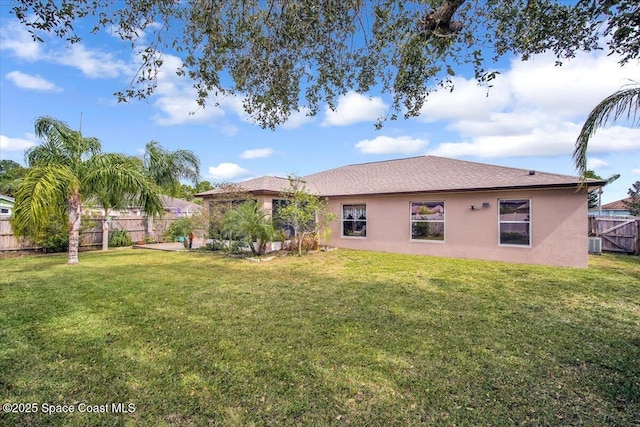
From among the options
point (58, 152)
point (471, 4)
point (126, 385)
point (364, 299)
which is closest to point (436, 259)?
point (364, 299)

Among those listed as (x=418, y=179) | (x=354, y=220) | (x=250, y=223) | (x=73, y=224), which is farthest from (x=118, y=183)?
(x=418, y=179)

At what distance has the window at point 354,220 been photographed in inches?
610

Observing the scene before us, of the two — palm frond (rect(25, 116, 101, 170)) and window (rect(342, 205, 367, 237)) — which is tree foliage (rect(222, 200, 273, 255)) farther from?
palm frond (rect(25, 116, 101, 170))

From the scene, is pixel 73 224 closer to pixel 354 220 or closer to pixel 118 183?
pixel 118 183

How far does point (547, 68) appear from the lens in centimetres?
538

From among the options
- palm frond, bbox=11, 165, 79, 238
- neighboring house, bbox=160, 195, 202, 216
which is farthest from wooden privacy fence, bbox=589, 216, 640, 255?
palm frond, bbox=11, 165, 79, 238

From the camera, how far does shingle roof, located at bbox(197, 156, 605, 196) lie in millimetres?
11445

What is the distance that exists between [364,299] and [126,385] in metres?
4.43

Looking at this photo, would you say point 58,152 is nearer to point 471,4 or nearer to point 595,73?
point 471,4

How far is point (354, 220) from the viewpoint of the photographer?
15883 mm

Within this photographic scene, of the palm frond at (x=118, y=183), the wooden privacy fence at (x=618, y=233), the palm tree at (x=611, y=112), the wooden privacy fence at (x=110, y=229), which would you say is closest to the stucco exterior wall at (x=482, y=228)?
the palm tree at (x=611, y=112)

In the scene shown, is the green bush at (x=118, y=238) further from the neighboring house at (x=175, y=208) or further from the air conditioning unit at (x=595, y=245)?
the air conditioning unit at (x=595, y=245)

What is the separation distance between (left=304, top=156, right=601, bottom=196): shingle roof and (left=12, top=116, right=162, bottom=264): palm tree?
9.14m

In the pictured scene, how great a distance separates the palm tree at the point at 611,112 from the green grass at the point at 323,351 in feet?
10.3
